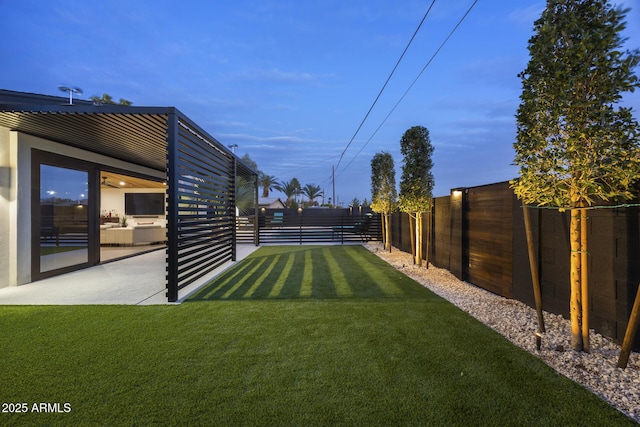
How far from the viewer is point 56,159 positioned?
221 inches

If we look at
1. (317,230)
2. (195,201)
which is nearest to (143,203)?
(317,230)

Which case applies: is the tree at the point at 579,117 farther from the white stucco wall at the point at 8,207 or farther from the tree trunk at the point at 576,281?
the white stucco wall at the point at 8,207

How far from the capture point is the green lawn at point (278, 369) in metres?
1.66

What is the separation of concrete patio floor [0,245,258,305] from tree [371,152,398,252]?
18.5 feet

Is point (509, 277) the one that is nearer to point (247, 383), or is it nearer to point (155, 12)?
point (247, 383)

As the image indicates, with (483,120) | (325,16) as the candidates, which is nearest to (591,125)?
(325,16)

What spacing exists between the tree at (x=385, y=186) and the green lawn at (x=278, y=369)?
5936mm

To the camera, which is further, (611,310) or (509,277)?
(509,277)

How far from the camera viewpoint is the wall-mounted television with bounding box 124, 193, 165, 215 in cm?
1145

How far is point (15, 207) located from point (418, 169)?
7646 millimetres

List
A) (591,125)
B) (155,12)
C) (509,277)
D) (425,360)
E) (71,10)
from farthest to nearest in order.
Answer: (155,12), (71,10), (509,277), (425,360), (591,125)

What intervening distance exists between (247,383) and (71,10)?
26.0m

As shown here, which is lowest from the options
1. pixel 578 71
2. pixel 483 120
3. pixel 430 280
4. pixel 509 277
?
pixel 430 280

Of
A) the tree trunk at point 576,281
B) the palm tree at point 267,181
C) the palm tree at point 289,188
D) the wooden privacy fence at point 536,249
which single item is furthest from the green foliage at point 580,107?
the palm tree at point 289,188
